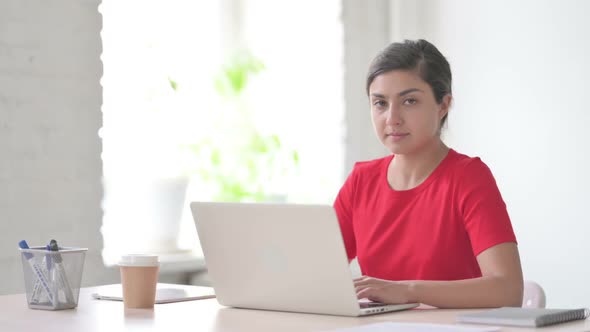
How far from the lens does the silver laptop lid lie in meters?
1.53

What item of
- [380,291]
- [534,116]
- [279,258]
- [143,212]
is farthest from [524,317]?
[534,116]

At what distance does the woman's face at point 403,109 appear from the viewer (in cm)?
203

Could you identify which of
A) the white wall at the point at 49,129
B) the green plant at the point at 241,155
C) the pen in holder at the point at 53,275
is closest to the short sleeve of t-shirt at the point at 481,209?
the pen in holder at the point at 53,275

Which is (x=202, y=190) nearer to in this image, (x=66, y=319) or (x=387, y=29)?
(x=387, y=29)

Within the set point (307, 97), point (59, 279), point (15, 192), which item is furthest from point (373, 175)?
point (307, 97)

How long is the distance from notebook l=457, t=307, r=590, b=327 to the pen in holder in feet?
2.45

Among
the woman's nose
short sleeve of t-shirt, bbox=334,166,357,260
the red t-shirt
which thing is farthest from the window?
the woman's nose

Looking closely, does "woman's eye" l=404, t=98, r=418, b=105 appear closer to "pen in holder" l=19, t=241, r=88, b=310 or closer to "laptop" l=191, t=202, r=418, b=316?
"laptop" l=191, t=202, r=418, b=316

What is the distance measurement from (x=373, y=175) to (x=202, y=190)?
1516 mm

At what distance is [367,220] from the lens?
2.15 metres

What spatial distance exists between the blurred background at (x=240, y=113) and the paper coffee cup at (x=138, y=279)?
3.70ft

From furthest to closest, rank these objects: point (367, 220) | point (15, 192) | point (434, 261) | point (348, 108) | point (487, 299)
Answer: point (348, 108) < point (15, 192) < point (367, 220) < point (434, 261) < point (487, 299)

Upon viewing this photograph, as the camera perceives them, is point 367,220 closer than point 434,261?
No

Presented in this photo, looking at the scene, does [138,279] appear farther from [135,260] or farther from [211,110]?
[211,110]
